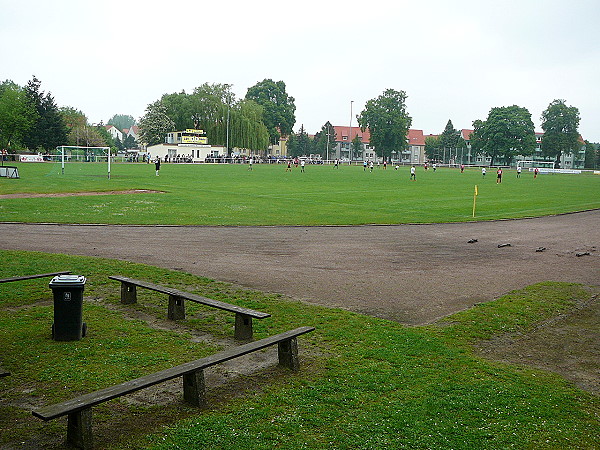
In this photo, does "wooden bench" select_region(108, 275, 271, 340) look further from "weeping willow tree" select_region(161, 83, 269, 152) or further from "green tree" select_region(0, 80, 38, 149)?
"weeping willow tree" select_region(161, 83, 269, 152)

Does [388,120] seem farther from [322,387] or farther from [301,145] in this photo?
[322,387]

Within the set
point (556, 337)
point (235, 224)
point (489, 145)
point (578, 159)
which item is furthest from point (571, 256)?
point (578, 159)

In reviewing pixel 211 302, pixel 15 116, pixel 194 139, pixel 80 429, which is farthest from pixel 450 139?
pixel 80 429

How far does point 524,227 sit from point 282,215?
33.9 ft

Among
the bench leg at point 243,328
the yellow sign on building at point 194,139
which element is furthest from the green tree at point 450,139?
the bench leg at point 243,328

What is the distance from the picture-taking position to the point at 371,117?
497 feet

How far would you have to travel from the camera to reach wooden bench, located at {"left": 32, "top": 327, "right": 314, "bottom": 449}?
17.1ft

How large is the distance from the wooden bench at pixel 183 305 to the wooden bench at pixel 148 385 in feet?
3.28

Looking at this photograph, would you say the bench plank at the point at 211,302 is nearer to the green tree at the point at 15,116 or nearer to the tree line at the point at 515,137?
the green tree at the point at 15,116

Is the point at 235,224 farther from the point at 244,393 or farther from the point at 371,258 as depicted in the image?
the point at 244,393

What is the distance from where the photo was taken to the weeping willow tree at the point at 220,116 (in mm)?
112062

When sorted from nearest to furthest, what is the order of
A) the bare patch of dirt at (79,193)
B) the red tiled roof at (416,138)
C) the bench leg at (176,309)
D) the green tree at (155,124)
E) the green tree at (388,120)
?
1. the bench leg at (176,309)
2. the bare patch of dirt at (79,193)
3. the green tree at (155,124)
4. the green tree at (388,120)
5. the red tiled roof at (416,138)

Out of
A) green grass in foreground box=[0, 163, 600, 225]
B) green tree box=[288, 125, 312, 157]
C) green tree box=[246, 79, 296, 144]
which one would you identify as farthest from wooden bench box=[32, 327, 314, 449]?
green tree box=[288, 125, 312, 157]

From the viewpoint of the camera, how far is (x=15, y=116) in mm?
88812
